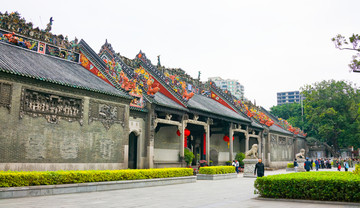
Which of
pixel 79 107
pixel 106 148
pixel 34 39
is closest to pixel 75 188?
pixel 79 107

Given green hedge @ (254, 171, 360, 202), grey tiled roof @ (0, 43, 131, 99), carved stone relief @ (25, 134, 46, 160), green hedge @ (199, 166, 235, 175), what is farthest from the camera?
green hedge @ (199, 166, 235, 175)

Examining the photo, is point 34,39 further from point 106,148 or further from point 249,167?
point 249,167

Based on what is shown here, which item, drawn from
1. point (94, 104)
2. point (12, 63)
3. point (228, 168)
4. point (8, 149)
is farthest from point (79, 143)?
point (228, 168)

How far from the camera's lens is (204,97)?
31.5 meters

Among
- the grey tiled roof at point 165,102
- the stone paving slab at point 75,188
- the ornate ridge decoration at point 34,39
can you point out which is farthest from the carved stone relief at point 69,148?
the grey tiled roof at point 165,102

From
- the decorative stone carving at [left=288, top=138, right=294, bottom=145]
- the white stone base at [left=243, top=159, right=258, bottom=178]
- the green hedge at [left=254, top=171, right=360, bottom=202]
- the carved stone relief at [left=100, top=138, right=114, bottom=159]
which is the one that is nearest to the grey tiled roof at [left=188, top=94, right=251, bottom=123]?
the white stone base at [left=243, top=159, right=258, bottom=178]

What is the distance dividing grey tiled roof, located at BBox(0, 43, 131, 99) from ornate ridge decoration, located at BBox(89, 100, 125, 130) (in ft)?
2.25

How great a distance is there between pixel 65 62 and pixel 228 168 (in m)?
12.2

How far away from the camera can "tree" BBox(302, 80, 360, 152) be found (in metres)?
44.6

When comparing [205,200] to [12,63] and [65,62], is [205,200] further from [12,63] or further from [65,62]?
[65,62]

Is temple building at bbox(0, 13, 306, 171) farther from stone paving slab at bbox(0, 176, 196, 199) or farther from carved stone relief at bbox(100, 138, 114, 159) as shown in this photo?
stone paving slab at bbox(0, 176, 196, 199)

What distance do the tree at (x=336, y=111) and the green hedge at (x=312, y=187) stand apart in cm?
3761

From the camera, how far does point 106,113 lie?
17250 millimetres

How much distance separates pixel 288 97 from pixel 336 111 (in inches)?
4976
